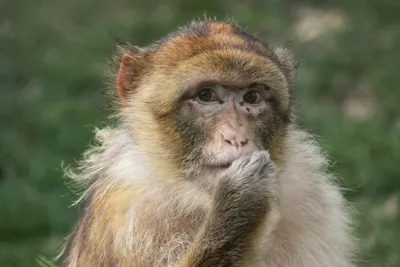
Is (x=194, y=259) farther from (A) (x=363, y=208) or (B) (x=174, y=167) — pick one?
(A) (x=363, y=208)

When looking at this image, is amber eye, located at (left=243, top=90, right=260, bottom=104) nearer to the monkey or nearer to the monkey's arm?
the monkey

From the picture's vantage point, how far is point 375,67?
1053 centimetres

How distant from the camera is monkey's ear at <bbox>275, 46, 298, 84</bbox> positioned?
609 centimetres

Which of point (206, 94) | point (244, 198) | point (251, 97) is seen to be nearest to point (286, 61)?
point (251, 97)

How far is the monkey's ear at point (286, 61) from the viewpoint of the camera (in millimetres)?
6094

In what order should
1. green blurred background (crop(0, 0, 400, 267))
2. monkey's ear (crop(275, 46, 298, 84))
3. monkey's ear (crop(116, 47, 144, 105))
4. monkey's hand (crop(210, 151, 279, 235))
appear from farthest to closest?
green blurred background (crop(0, 0, 400, 267)), monkey's ear (crop(275, 46, 298, 84)), monkey's ear (crop(116, 47, 144, 105)), monkey's hand (crop(210, 151, 279, 235))

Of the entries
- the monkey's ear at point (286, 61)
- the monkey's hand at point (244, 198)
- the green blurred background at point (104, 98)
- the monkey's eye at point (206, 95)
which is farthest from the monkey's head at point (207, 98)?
the green blurred background at point (104, 98)

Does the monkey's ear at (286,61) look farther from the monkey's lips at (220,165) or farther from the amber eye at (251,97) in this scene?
the monkey's lips at (220,165)

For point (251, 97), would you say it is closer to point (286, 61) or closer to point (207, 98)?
point (207, 98)

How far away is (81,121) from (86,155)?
359 centimetres

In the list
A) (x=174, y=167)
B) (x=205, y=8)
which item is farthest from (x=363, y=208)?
(x=205, y=8)

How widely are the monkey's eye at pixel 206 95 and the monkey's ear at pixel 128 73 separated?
1.67 ft

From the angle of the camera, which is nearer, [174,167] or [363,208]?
[174,167]

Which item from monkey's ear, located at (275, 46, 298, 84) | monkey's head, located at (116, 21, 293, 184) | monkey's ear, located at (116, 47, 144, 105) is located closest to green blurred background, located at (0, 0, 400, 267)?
monkey's ear, located at (275, 46, 298, 84)
